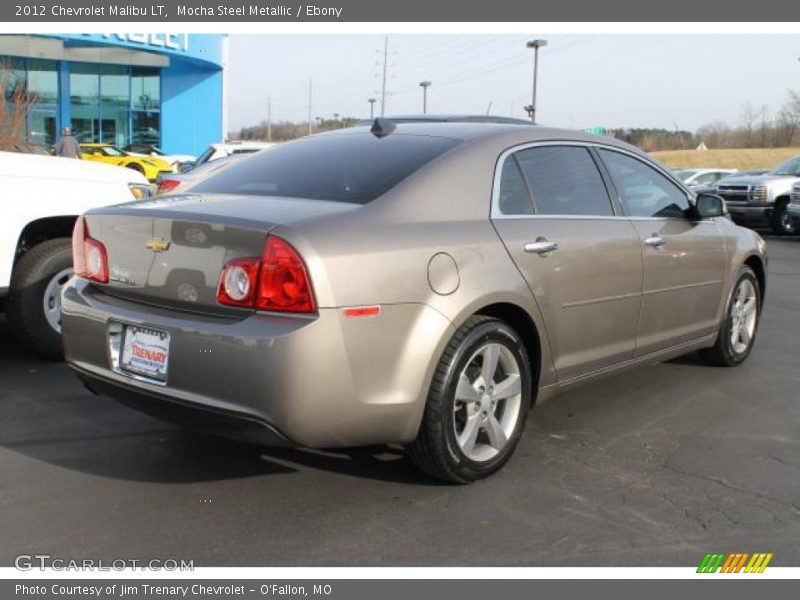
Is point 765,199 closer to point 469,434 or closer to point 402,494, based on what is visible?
point 469,434

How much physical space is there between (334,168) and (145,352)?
125cm

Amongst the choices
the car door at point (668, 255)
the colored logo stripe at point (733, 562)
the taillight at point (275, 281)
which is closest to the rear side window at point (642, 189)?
the car door at point (668, 255)

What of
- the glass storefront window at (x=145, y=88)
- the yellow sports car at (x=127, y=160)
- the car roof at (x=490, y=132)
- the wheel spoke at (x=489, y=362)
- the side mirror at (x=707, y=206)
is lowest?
the wheel spoke at (x=489, y=362)

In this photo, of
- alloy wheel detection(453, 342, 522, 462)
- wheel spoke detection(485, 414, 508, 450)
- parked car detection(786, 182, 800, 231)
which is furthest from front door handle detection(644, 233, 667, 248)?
parked car detection(786, 182, 800, 231)

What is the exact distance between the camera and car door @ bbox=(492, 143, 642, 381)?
12.6 feet

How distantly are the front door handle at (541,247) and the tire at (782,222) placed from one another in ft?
51.3

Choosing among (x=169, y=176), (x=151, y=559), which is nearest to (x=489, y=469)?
(x=151, y=559)

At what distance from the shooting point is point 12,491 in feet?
11.5

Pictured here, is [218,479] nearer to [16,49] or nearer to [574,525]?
[574,525]

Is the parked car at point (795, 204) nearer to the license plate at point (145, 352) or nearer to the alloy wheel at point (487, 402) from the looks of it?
the alloy wheel at point (487, 402)

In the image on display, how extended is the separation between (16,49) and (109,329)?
33.1 metres

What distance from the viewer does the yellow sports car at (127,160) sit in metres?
26.5

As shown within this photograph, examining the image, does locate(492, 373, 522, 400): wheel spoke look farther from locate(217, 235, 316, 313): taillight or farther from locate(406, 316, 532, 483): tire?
locate(217, 235, 316, 313): taillight

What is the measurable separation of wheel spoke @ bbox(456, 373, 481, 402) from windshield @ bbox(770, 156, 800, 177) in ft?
57.4
